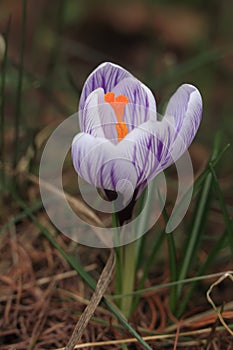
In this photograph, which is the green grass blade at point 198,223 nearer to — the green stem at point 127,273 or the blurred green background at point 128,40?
the green stem at point 127,273

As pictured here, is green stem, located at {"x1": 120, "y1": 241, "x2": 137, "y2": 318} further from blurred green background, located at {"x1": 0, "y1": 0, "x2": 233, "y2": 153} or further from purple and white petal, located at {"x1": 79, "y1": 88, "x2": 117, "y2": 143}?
blurred green background, located at {"x1": 0, "y1": 0, "x2": 233, "y2": 153}

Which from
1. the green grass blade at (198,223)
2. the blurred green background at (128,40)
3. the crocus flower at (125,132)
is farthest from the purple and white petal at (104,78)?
the blurred green background at (128,40)

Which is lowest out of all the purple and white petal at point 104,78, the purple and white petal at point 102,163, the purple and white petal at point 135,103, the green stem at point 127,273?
the green stem at point 127,273

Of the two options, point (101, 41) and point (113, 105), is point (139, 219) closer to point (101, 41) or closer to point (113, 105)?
point (113, 105)

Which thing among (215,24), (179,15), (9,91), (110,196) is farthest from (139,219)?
(179,15)

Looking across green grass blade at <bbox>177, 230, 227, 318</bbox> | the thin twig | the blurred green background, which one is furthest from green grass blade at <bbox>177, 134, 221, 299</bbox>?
the blurred green background

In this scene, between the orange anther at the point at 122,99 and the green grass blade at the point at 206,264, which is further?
the green grass blade at the point at 206,264

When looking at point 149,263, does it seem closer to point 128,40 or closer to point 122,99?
point 122,99
